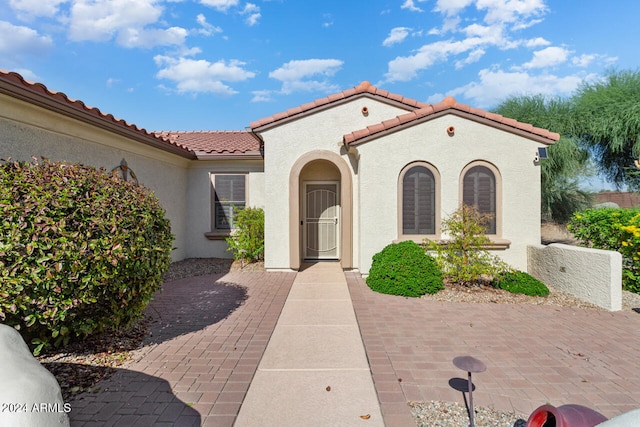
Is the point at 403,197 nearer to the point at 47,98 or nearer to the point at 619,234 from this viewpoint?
the point at 619,234

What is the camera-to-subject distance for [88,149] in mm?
7168

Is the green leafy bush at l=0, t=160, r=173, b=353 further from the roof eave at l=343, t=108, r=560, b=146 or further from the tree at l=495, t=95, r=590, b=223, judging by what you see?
the tree at l=495, t=95, r=590, b=223

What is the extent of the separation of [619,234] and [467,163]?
3626mm

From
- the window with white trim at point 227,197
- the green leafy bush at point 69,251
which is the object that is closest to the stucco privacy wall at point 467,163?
the window with white trim at point 227,197

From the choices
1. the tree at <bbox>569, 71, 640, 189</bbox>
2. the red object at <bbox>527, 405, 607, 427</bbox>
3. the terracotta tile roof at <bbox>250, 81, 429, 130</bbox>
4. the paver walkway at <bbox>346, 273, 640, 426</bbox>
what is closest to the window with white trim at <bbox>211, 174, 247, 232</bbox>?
the terracotta tile roof at <bbox>250, 81, 429, 130</bbox>

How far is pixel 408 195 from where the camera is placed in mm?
8445

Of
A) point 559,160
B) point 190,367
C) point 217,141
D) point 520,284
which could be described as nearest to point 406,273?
point 520,284

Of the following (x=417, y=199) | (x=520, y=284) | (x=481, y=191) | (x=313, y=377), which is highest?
(x=481, y=191)

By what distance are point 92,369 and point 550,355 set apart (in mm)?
5853

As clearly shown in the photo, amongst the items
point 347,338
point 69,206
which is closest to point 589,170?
point 347,338

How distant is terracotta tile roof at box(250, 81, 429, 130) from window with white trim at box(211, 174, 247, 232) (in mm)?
2724

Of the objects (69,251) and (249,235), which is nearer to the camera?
(69,251)

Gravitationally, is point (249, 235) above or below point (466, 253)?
above

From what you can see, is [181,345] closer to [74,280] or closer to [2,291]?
[74,280]
